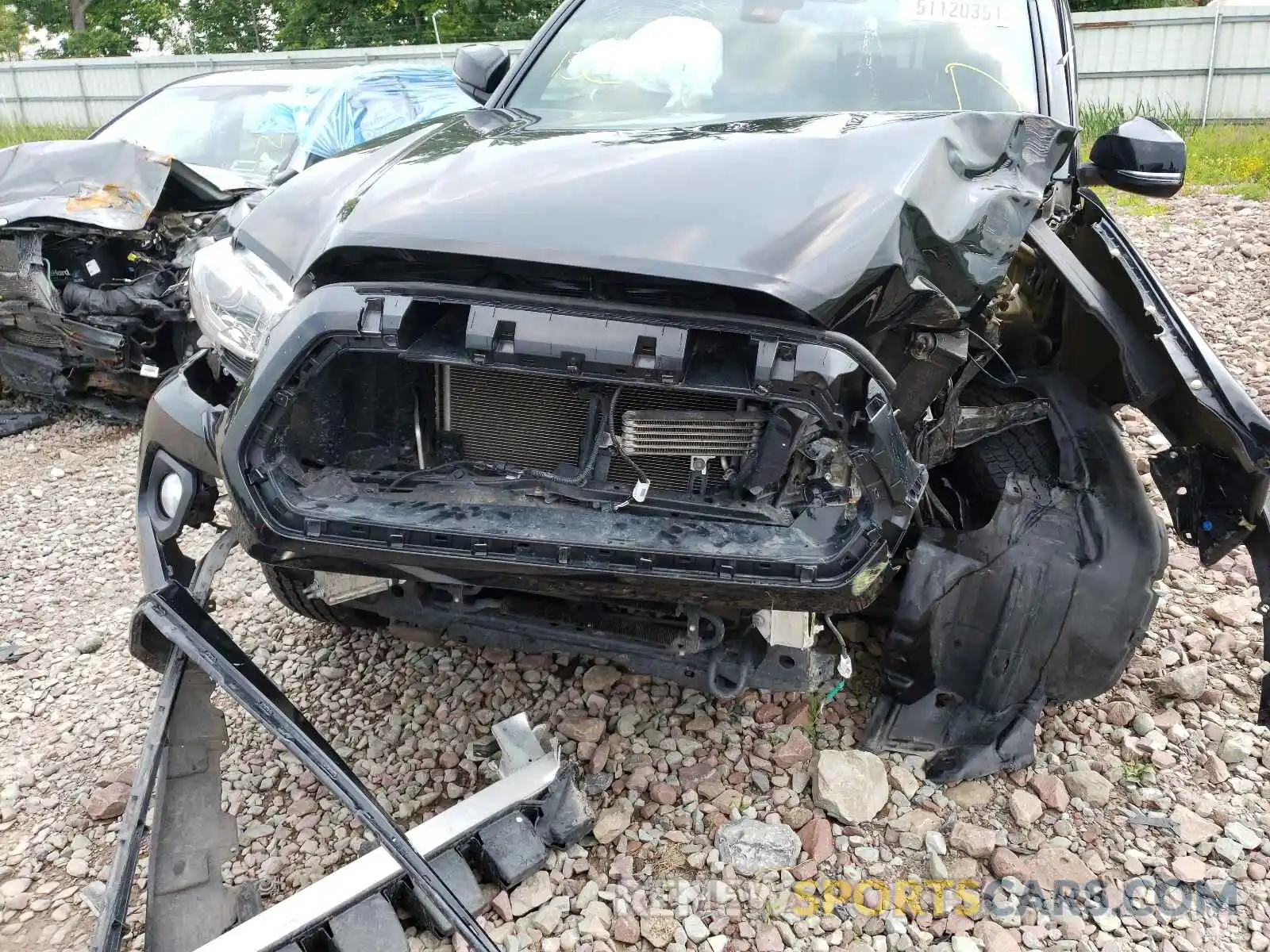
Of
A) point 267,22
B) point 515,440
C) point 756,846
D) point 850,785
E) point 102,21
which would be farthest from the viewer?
point 102,21

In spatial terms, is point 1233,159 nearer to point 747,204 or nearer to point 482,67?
point 482,67

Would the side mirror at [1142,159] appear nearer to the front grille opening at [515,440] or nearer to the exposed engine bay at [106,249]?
the front grille opening at [515,440]

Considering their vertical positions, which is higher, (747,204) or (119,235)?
(747,204)

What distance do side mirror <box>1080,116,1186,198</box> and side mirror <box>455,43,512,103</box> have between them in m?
1.98

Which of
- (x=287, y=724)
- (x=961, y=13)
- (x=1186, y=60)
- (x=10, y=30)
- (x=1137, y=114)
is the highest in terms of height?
(x=10, y=30)

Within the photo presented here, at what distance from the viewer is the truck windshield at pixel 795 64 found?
2.74m

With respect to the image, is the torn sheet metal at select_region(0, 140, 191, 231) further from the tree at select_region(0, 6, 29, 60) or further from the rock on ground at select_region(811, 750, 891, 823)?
the tree at select_region(0, 6, 29, 60)

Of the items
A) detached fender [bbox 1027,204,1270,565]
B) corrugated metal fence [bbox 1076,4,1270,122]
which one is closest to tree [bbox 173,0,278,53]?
corrugated metal fence [bbox 1076,4,1270,122]

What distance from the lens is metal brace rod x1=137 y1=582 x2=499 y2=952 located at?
1.80 m

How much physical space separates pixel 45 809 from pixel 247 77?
4774 mm

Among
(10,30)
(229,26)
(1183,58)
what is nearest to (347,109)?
(1183,58)

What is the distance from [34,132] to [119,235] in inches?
610

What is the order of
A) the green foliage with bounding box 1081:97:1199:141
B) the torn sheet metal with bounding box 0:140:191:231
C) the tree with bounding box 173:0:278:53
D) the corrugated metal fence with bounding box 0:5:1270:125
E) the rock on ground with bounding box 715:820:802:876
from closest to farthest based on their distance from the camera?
1. the rock on ground with bounding box 715:820:802:876
2. the torn sheet metal with bounding box 0:140:191:231
3. the green foliage with bounding box 1081:97:1199:141
4. the corrugated metal fence with bounding box 0:5:1270:125
5. the tree with bounding box 173:0:278:53

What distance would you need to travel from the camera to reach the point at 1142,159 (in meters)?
2.59
